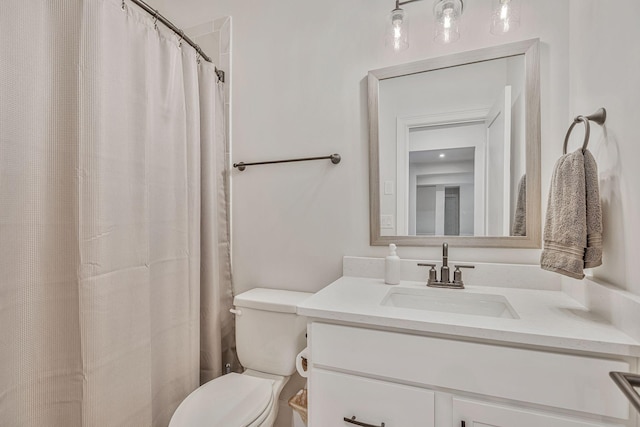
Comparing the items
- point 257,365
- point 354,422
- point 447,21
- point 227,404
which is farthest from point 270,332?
point 447,21

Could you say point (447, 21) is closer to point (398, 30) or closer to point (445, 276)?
point (398, 30)

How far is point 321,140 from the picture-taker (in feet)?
4.89

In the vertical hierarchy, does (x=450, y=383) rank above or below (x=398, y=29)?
below

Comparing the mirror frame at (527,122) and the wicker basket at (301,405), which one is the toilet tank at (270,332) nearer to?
the wicker basket at (301,405)

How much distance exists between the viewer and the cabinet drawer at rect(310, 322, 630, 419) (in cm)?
70

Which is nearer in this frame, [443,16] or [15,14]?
[15,14]

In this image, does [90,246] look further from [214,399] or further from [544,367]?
[544,367]

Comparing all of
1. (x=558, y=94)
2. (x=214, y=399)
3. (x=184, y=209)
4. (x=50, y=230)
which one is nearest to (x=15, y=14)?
(x=50, y=230)

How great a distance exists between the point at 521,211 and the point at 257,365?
4.37 ft

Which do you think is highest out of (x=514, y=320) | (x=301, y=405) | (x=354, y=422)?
(x=514, y=320)

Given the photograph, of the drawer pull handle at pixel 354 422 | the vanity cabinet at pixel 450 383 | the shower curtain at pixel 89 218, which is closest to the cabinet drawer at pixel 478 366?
the vanity cabinet at pixel 450 383

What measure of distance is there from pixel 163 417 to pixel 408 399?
40.9 inches

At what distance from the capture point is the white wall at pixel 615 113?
76cm

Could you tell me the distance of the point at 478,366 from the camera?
0.78m
